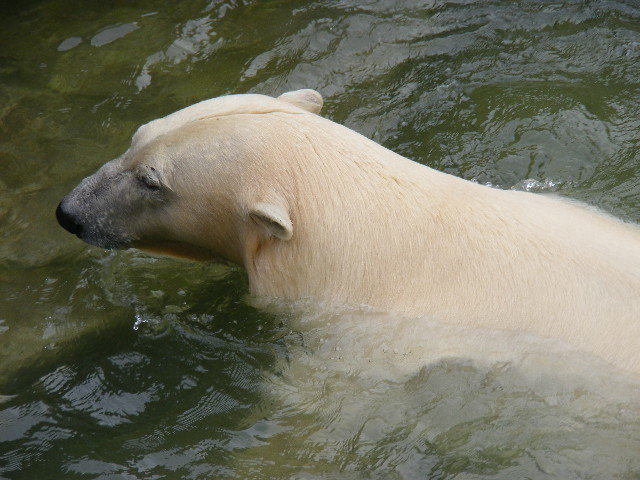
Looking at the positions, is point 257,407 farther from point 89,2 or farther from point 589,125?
point 89,2

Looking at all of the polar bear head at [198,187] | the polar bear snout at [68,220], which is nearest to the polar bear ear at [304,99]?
the polar bear head at [198,187]

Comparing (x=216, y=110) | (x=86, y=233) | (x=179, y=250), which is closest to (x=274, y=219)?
(x=216, y=110)

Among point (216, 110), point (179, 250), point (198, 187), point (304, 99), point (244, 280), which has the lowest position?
point (244, 280)

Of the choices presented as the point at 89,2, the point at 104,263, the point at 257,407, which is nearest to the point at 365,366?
the point at 257,407

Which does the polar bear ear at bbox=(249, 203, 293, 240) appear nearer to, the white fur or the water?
the white fur

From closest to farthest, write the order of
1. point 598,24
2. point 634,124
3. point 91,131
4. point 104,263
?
point 104,263 → point 634,124 → point 91,131 → point 598,24

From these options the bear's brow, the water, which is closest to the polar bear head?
the bear's brow

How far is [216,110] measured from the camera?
12.5 feet

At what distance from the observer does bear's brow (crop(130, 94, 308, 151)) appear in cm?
378

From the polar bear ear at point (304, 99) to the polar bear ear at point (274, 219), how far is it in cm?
79

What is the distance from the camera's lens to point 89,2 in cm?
699

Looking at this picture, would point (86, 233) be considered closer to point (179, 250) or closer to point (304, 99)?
point (179, 250)

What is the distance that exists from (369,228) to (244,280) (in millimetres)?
1234

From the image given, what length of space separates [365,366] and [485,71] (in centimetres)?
328
